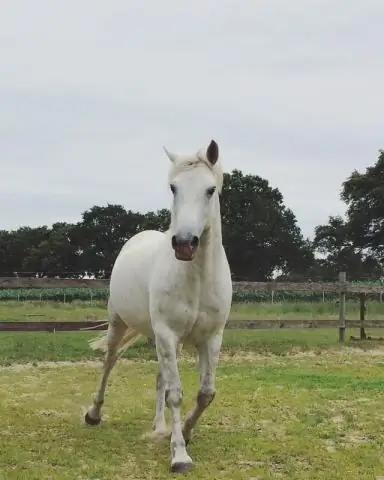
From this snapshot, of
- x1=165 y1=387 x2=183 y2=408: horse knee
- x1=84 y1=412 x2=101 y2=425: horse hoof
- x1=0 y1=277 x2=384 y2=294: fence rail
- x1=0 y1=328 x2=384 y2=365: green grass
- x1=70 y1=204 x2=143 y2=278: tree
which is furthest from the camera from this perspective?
x1=70 y1=204 x2=143 y2=278: tree

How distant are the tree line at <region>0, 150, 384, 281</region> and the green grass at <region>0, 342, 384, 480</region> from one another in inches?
942

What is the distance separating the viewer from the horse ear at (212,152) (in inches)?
163

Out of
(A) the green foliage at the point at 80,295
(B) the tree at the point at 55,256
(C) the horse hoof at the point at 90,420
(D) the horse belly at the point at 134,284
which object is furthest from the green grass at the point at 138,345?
(B) the tree at the point at 55,256

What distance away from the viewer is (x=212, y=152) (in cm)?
416

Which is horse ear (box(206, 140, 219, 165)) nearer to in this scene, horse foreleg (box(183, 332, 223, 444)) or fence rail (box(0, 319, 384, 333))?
horse foreleg (box(183, 332, 223, 444))

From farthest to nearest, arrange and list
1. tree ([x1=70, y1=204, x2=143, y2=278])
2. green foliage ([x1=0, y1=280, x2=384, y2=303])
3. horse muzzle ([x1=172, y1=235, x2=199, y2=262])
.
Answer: tree ([x1=70, y1=204, x2=143, y2=278])
green foliage ([x1=0, y1=280, x2=384, y2=303])
horse muzzle ([x1=172, y1=235, x2=199, y2=262])

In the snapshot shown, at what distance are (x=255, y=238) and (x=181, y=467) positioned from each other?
4203 cm

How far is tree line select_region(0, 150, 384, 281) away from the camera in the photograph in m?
40.4

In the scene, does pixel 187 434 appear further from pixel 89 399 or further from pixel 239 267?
pixel 239 267

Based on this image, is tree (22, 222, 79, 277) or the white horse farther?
tree (22, 222, 79, 277)

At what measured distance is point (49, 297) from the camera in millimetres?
30672

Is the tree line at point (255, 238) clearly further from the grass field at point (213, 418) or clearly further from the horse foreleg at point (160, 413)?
the horse foreleg at point (160, 413)

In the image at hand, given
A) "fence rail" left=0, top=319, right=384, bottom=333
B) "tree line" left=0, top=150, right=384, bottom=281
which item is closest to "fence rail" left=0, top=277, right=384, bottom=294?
"fence rail" left=0, top=319, right=384, bottom=333

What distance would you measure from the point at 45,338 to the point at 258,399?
21.4 ft
